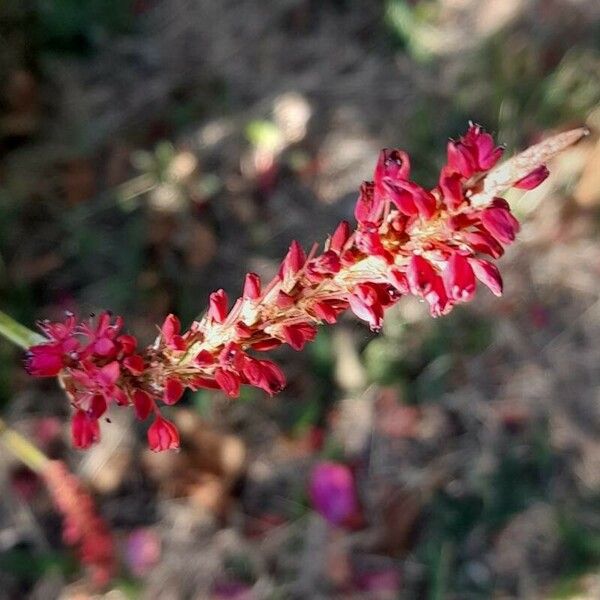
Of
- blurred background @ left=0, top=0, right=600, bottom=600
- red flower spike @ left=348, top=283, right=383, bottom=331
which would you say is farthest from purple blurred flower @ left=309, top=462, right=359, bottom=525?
Result: red flower spike @ left=348, top=283, right=383, bottom=331

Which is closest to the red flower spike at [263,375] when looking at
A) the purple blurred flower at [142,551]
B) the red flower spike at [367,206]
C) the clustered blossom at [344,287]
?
the clustered blossom at [344,287]

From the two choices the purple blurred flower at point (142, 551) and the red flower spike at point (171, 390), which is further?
the purple blurred flower at point (142, 551)

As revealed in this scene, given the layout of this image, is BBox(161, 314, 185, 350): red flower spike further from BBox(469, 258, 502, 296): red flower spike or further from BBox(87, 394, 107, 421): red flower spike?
BBox(469, 258, 502, 296): red flower spike

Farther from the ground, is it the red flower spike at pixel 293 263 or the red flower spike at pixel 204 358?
the red flower spike at pixel 293 263

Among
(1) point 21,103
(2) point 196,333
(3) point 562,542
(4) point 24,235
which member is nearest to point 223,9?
(1) point 21,103

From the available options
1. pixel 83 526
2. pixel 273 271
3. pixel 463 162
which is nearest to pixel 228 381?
pixel 463 162

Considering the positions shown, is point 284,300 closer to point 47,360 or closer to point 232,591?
point 47,360

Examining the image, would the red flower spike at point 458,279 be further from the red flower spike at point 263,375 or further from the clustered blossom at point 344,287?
the red flower spike at point 263,375
